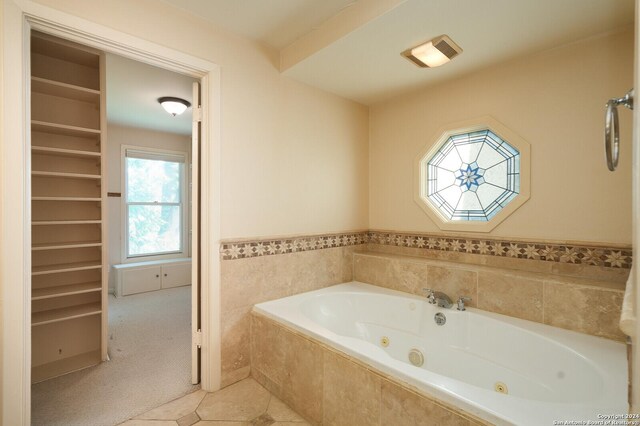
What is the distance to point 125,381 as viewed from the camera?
2.04m

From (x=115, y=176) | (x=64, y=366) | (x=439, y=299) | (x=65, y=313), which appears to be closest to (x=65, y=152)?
(x=65, y=313)

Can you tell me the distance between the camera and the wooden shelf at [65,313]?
2.06 metres

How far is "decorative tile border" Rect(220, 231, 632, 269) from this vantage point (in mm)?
1729

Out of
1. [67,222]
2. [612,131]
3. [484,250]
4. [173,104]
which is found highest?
[173,104]

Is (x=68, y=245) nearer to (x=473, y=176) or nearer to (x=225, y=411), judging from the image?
(x=225, y=411)

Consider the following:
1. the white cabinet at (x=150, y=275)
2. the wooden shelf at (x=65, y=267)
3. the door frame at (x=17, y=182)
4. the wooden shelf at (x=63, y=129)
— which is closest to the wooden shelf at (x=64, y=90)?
the wooden shelf at (x=63, y=129)

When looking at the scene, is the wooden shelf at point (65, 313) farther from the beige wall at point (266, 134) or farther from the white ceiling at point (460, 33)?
the white ceiling at point (460, 33)

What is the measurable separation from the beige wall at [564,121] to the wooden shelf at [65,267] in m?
2.84

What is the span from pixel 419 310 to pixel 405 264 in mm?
368

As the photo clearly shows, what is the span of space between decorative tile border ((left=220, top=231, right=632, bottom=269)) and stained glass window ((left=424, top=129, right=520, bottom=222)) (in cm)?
21

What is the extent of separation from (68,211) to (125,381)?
4.30ft

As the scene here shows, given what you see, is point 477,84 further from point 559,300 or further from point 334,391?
point 334,391

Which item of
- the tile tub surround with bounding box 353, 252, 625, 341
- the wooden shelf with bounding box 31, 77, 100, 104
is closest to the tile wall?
the tile tub surround with bounding box 353, 252, 625, 341

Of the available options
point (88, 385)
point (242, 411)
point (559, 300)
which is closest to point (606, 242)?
point (559, 300)
